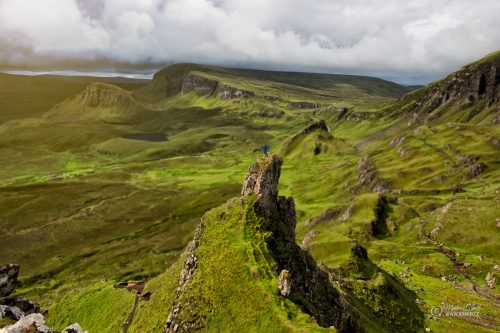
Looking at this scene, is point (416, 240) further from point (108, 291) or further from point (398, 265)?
point (108, 291)

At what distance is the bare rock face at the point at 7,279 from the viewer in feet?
346

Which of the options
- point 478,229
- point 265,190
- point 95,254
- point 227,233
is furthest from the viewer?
point 95,254

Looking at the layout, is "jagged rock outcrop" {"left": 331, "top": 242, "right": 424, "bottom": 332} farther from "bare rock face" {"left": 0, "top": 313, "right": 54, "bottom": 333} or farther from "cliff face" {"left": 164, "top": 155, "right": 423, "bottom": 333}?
"bare rock face" {"left": 0, "top": 313, "right": 54, "bottom": 333}

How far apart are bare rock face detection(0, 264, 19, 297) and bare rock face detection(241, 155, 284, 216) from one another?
78912 millimetres

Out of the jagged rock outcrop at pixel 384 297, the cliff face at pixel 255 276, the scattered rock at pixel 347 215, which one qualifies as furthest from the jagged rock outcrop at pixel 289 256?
the scattered rock at pixel 347 215

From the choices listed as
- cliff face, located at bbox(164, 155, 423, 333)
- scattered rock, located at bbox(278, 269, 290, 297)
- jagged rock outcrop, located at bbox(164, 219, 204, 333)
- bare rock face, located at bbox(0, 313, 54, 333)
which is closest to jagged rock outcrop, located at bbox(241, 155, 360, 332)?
cliff face, located at bbox(164, 155, 423, 333)

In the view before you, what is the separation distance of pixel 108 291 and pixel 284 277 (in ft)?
193

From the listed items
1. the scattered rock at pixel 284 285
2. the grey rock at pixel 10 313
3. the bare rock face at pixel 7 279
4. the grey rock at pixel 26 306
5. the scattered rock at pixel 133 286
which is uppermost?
the scattered rock at pixel 284 285

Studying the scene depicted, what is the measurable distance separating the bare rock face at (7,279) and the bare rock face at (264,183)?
259ft

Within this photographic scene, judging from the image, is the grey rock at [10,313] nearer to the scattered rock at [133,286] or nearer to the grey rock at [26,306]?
the grey rock at [26,306]

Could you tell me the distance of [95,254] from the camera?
605 feet

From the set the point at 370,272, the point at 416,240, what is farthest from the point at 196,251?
the point at 416,240

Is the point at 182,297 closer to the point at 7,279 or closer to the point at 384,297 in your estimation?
the point at 384,297

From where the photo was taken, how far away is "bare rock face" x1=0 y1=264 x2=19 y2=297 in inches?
4154
